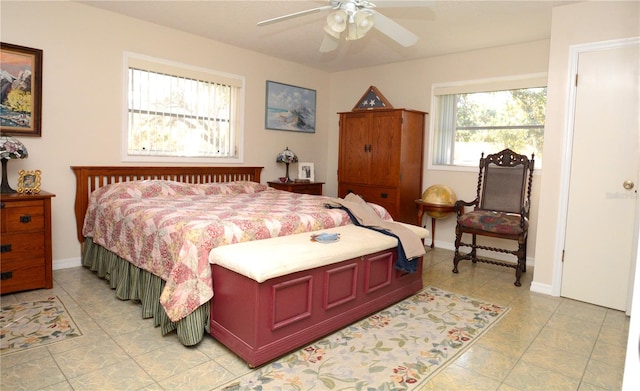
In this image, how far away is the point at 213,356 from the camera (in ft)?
7.45

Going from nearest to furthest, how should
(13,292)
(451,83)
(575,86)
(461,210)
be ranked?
(13,292) < (575,86) < (461,210) < (451,83)

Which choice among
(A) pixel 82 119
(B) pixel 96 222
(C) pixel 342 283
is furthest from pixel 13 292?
(C) pixel 342 283

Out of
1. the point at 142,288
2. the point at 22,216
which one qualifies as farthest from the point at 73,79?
the point at 142,288

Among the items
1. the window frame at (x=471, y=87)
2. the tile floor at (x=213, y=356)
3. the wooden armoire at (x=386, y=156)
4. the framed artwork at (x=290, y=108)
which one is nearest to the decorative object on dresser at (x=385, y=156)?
the wooden armoire at (x=386, y=156)

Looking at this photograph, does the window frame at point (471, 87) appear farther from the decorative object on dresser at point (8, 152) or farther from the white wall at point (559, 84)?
the decorative object on dresser at point (8, 152)

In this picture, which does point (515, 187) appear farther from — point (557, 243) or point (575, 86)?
point (575, 86)

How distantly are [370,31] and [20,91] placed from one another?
3.34 m

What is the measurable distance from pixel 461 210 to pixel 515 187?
0.64 meters

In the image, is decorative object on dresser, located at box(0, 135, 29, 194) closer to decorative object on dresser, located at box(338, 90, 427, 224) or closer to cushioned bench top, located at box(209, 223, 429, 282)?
cushioned bench top, located at box(209, 223, 429, 282)

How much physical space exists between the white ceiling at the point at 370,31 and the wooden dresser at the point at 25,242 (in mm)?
1962

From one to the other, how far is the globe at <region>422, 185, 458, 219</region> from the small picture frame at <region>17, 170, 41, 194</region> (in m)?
3.97

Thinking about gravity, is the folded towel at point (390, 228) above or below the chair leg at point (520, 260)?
above

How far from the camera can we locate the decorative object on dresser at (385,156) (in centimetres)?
500

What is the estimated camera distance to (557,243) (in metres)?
3.50
